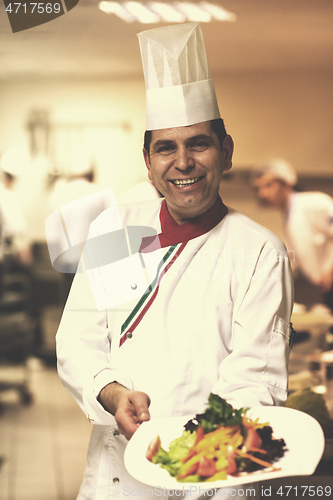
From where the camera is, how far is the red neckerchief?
3.54 feet

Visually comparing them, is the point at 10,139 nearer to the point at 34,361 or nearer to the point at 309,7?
the point at 34,361

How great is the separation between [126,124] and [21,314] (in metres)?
0.76

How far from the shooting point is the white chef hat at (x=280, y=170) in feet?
6.42

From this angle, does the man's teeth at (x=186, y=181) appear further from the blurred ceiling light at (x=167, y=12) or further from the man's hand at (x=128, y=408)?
the blurred ceiling light at (x=167, y=12)

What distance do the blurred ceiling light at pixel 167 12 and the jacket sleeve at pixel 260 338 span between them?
865 millimetres

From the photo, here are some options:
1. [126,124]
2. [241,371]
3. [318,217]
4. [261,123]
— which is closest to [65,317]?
[241,371]

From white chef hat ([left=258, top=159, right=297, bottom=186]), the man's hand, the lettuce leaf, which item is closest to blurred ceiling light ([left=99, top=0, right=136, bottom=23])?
white chef hat ([left=258, top=159, right=297, bottom=186])

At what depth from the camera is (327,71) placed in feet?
5.83

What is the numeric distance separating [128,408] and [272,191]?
1.46m

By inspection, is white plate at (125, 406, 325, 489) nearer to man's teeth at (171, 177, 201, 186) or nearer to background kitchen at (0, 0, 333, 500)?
man's teeth at (171, 177, 201, 186)

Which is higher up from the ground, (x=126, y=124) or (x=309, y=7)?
(x=309, y=7)

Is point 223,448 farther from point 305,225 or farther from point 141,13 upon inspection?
point 305,225

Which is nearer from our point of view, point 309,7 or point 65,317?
point 65,317

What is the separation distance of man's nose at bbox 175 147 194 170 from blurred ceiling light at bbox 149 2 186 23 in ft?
2.36
